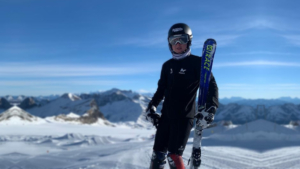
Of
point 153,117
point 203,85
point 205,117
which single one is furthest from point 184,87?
point 153,117

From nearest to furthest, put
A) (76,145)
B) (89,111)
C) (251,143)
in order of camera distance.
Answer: (251,143) → (76,145) → (89,111)

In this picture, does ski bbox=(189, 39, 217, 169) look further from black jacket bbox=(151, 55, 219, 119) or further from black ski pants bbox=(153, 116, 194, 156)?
black ski pants bbox=(153, 116, 194, 156)

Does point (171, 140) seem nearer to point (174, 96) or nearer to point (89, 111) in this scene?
point (174, 96)

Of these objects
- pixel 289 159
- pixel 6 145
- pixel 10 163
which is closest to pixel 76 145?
pixel 6 145

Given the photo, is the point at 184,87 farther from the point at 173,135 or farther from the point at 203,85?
the point at 173,135

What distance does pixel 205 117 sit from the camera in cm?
482

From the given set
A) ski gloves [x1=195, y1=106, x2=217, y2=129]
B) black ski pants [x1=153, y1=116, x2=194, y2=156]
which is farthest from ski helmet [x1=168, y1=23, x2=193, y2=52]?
black ski pants [x1=153, y1=116, x2=194, y2=156]

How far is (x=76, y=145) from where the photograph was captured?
25656 mm

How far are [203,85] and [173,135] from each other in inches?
51.5

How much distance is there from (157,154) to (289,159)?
7.17 m

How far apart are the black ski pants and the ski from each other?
0.80ft

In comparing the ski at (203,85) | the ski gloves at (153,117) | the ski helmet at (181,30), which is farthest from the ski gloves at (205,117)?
the ski helmet at (181,30)

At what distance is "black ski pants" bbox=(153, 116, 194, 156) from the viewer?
5129 millimetres

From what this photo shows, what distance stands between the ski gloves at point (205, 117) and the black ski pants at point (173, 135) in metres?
0.42
